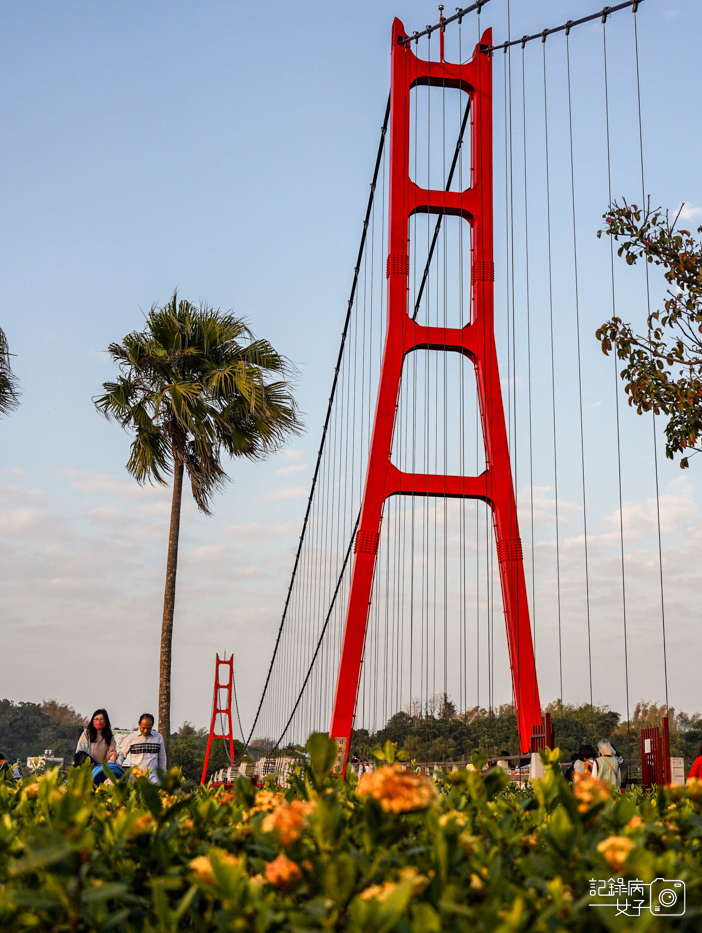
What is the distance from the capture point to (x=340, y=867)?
1011mm

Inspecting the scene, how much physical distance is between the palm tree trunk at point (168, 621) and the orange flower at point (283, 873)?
10245 mm

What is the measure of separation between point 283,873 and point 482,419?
7712 millimetres

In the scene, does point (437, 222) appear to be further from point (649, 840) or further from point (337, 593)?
point (649, 840)

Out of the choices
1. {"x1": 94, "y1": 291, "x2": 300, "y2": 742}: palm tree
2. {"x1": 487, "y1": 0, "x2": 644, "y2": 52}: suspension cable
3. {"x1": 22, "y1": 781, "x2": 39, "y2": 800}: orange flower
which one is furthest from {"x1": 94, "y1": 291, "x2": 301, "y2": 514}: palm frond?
{"x1": 22, "y1": 781, "x2": 39, "y2": 800}: orange flower

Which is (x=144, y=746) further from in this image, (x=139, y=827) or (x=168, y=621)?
(x=139, y=827)

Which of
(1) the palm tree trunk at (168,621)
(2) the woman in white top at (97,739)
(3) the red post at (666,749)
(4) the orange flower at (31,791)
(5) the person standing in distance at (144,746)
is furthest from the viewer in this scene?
(1) the palm tree trunk at (168,621)

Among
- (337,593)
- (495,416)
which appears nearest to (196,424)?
(337,593)

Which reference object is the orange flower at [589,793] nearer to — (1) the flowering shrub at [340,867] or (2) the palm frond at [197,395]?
(1) the flowering shrub at [340,867]

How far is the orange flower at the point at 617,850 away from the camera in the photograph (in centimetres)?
107

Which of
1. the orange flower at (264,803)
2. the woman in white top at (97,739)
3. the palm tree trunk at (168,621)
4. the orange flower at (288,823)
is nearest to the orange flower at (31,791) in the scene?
the orange flower at (264,803)

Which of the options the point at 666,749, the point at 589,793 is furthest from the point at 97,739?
the point at 589,793

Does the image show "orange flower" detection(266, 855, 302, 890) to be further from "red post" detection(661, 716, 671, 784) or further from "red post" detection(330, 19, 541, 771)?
"red post" detection(330, 19, 541, 771)

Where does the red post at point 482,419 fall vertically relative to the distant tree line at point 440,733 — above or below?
above

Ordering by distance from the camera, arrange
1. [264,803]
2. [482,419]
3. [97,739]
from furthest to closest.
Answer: [482,419], [97,739], [264,803]
